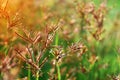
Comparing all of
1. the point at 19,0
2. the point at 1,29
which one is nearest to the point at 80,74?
the point at 1,29

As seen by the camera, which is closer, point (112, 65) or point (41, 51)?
point (41, 51)

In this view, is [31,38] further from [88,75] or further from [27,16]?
[27,16]

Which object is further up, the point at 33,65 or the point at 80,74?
the point at 33,65

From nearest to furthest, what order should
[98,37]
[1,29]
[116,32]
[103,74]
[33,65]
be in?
[33,65] < [98,37] < [103,74] < [1,29] < [116,32]

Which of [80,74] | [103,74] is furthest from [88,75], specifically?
[103,74]

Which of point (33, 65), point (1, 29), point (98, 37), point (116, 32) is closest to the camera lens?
point (33, 65)

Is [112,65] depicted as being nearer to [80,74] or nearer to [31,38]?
[80,74]

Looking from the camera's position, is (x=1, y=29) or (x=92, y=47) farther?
(x=1, y=29)

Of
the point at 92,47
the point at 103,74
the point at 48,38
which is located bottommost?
the point at 103,74

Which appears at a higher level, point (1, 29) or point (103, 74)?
point (1, 29)
